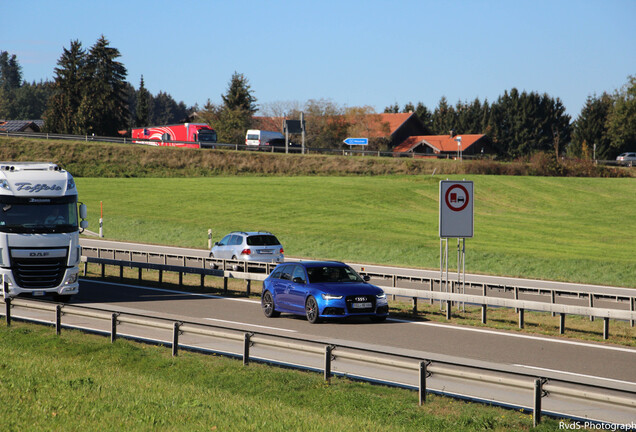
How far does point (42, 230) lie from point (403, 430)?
15.0 metres

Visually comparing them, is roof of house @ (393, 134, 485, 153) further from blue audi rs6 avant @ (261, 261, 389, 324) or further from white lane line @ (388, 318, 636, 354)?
white lane line @ (388, 318, 636, 354)

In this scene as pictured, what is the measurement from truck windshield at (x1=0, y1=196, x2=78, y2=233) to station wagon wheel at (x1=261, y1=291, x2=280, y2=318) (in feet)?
18.8

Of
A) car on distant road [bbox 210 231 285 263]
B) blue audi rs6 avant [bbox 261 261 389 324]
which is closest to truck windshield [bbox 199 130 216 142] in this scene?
car on distant road [bbox 210 231 285 263]

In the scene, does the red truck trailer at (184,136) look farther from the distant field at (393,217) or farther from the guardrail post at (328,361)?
the guardrail post at (328,361)

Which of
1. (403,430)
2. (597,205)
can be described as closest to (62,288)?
(403,430)

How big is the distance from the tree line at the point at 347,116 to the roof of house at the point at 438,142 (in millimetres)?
3649

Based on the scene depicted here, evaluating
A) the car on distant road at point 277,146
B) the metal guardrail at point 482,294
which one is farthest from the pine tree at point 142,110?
the metal guardrail at point 482,294

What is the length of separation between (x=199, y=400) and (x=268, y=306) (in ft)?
32.4

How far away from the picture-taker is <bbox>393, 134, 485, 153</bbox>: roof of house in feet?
388

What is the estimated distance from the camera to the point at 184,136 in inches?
3708

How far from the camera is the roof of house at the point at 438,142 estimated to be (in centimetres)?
11822

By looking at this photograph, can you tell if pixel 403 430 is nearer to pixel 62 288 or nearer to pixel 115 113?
pixel 62 288

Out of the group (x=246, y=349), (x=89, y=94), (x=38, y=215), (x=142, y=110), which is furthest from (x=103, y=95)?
(x=246, y=349)

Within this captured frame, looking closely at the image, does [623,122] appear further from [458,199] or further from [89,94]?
[458,199]
